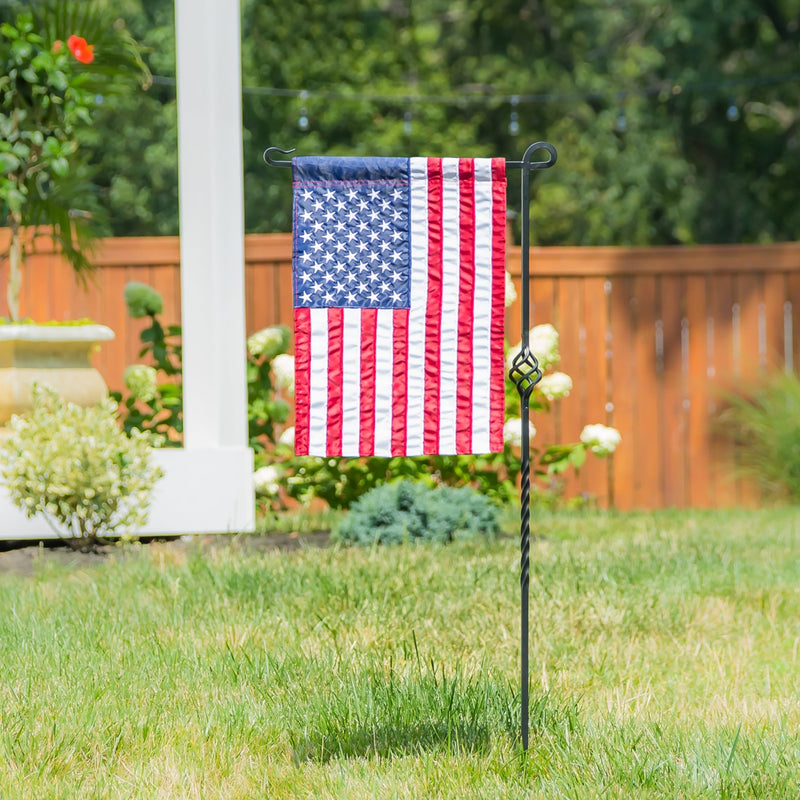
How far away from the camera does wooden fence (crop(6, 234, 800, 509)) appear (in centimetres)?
808

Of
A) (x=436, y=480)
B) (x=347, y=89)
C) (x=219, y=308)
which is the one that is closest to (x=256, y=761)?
(x=219, y=308)

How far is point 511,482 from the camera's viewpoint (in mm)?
6797

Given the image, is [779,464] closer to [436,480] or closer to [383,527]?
[436,480]

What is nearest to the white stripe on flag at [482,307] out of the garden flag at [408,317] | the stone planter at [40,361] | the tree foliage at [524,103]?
the garden flag at [408,317]

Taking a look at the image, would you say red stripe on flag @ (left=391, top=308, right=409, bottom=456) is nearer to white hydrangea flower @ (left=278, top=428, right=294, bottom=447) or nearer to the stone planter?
the stone planter

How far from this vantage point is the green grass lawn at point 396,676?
103 inches

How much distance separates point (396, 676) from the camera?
3240 millimetres

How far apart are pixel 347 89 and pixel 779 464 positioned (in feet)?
31.8

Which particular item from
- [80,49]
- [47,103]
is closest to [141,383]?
[47,103]

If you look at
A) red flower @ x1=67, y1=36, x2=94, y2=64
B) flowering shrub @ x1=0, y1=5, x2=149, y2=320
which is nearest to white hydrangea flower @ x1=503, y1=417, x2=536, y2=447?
flowering shrub @ x1=0, y1=5, x2=149, y2=320

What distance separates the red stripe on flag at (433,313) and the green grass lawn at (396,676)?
0.71m

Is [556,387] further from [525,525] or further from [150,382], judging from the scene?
[525,525]

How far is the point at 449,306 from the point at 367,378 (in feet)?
0.94

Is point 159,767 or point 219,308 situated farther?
point 219,308
